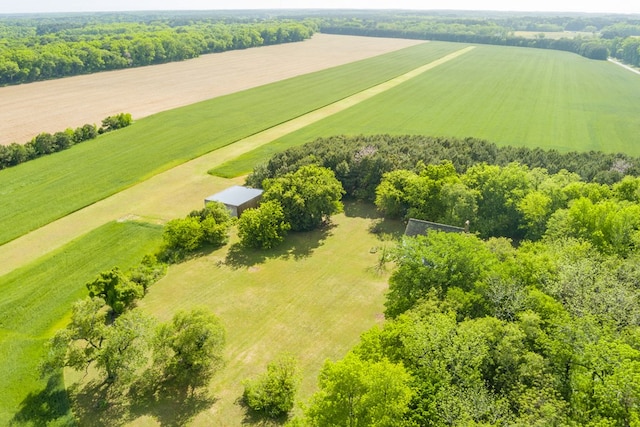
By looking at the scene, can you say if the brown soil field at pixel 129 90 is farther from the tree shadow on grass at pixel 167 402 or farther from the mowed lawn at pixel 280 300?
the tree shadow on grass at pixel 167 402

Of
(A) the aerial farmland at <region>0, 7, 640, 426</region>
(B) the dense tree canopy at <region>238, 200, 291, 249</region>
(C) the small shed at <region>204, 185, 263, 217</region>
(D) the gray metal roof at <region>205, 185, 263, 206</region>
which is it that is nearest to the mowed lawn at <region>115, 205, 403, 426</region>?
(A) the aerial farmland at <region>0, 7, 640, 426</region>

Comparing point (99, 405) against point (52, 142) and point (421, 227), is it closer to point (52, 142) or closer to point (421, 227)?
point (421, 227)

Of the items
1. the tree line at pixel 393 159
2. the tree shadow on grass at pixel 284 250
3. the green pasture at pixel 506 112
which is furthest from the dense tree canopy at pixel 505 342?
the green pasture at pixel 506 112

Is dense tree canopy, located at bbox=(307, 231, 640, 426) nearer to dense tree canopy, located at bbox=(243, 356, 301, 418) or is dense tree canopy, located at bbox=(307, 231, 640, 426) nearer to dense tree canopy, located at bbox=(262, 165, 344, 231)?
dense tree canopy, located at bbox=(243, 356, 301, 418)

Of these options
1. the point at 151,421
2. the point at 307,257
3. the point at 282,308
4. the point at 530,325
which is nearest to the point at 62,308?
the point at 151,421

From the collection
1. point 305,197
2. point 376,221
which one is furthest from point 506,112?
point 305,197

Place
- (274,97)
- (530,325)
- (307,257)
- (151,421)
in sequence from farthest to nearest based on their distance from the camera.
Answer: (274,97) → (307,257) → (151,421) → (530,325)

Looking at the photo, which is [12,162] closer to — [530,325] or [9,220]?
[9,220]
